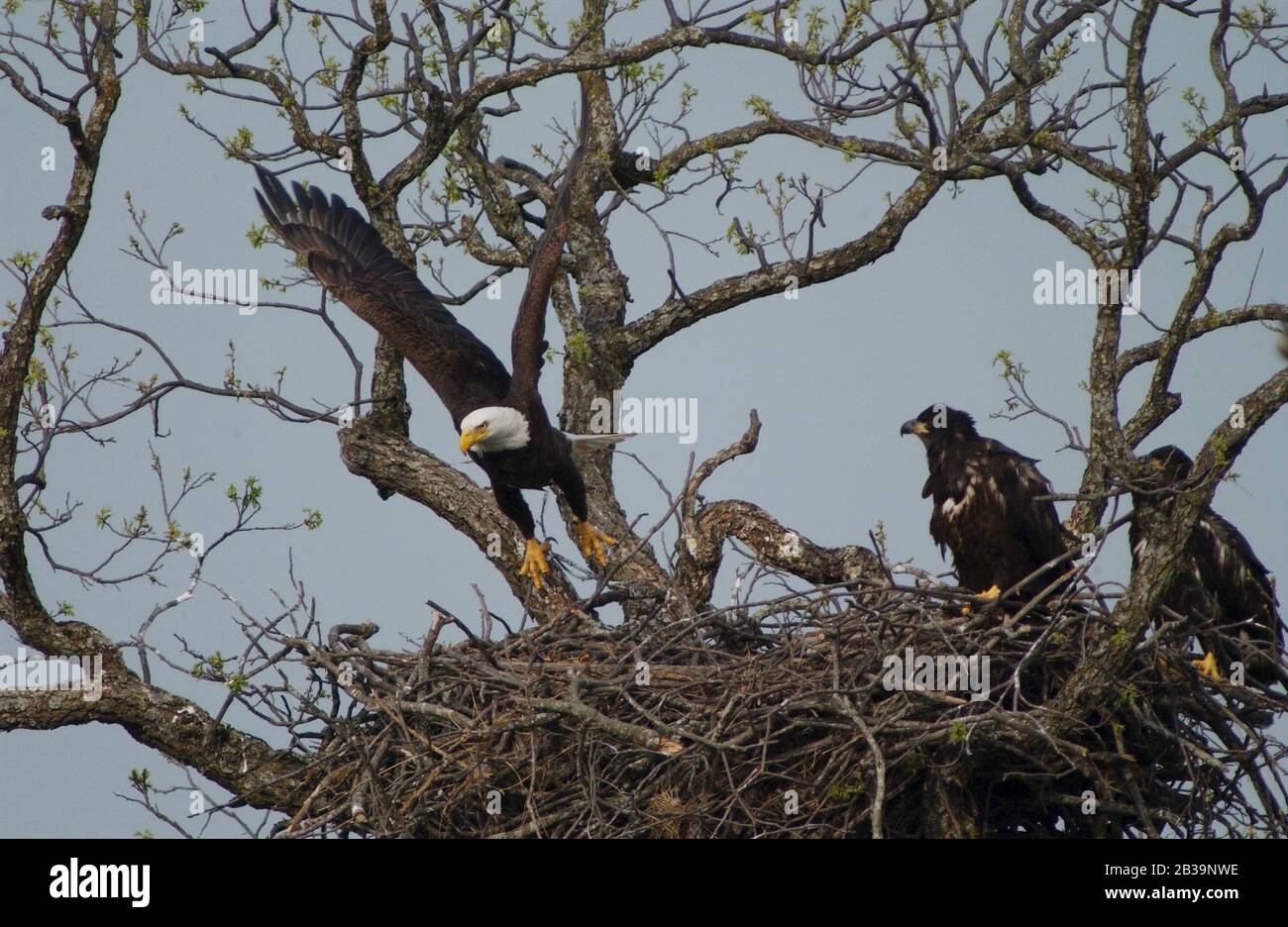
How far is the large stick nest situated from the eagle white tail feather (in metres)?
2.07

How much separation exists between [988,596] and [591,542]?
8.79 ft

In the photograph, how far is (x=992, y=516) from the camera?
7.39 meters

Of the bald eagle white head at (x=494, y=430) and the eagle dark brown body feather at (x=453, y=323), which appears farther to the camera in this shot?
the eagle dark brown body feather at (x=453, y=323)

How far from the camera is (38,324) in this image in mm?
7410

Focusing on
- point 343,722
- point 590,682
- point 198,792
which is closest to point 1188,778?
point 590,682

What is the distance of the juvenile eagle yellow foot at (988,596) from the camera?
6.50 metres

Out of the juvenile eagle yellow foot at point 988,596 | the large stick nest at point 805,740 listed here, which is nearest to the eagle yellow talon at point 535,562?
the large stick nest at point 805,740

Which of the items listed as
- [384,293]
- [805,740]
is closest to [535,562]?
[384,293]

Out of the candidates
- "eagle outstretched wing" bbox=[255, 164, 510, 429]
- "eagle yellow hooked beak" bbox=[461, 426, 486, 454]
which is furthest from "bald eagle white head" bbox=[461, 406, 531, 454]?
"eagle outstretched wing" bbox=[255, 164, 510, 429]

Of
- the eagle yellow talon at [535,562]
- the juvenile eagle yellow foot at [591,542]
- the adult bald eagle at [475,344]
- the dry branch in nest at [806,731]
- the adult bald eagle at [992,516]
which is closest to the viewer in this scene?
the dry branch in nest at [806,731]

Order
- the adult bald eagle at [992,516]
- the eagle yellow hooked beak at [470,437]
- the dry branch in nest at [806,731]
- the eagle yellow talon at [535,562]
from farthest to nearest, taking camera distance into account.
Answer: the eagle yellow talon at [535,562] → the eagle yellow hooked beak at [470,437] → the adult bald eagle at [992,516] → the dry branch in nest at [806,731]

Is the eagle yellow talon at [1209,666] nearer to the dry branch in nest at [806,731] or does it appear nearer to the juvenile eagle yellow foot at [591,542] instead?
the dry branch in nest at [806,731]

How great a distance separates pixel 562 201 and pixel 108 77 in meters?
2.24

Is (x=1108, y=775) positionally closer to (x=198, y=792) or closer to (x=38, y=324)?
(x=198, y=792)
